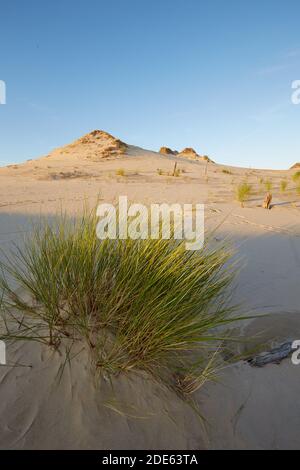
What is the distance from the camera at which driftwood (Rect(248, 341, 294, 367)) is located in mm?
1854

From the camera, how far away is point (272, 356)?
74.2 inches

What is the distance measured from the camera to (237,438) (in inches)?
56.1

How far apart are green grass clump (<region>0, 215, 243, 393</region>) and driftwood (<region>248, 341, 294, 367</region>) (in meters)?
0.29

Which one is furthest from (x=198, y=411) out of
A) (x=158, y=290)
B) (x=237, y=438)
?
(x=158, y=290)

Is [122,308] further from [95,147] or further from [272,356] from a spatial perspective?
[95,147]

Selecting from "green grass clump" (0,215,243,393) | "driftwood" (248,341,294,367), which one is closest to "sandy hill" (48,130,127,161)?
"green grass clump" (0,215,243,393)

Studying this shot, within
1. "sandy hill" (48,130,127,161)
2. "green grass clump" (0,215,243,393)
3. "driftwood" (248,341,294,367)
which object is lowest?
"driftwood" (248,341,294,367)

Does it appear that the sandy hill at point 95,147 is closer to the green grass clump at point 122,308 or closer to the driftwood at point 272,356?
the green grass clump at point 122,308

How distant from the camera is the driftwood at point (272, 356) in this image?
1.85 m

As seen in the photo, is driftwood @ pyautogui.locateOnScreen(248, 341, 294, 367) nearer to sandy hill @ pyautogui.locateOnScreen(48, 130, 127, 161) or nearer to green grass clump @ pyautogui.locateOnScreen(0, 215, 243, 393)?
green grass clump @ pyautogui.locateOnScreen(0, 215, 243, 393)

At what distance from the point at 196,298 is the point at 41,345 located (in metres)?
0.90

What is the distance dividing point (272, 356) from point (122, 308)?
106 centimetres

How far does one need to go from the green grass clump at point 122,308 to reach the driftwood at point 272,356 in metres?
0.29

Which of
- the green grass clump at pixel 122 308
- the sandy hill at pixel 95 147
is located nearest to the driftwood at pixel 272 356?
the green grass clump at pixel 122 308
